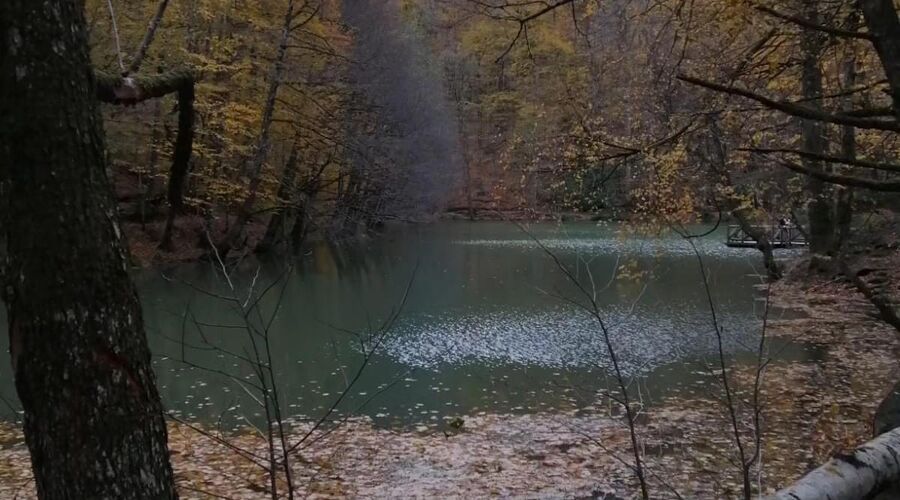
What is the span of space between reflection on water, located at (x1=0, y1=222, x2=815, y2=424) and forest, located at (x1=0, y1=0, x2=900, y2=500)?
3.8 inches

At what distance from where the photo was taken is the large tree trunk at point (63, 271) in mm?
1718

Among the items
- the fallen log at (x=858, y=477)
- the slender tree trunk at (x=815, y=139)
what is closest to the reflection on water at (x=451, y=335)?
the slender tree trunk at (x=815, y=139)

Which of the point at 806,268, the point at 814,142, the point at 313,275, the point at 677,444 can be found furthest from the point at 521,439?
the point at 313,275

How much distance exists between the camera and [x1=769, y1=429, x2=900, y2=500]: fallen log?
200cm

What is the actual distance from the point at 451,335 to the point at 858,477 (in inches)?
430

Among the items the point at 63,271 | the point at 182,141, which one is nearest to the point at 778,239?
the point at 182,141

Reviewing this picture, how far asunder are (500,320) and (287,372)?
5.42m

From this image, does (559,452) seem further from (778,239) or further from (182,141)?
(778,239)

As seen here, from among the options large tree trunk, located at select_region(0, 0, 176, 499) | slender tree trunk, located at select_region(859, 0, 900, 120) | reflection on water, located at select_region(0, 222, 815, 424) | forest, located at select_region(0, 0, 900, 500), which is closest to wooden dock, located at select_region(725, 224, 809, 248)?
forest, located at select_region(0, 0, 900, 500)

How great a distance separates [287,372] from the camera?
10.2 m

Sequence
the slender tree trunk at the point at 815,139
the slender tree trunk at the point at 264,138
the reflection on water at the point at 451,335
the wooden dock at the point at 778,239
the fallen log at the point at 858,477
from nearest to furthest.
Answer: the fallen log at the point at 858,477 → the slender tree trunk at the point at 815,139 → the reflection on water at the point at 451,335 → the slender tree trunk at the point at 264,138 → the wooden dock at the point at 778,239

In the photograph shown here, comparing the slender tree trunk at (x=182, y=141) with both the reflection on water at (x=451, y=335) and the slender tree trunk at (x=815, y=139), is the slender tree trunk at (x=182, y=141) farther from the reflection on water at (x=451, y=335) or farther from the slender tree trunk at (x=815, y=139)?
the slender tree trunk at (x=815, y=139)

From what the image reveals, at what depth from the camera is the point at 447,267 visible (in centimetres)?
2339

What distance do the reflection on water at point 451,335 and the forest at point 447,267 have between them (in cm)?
10
